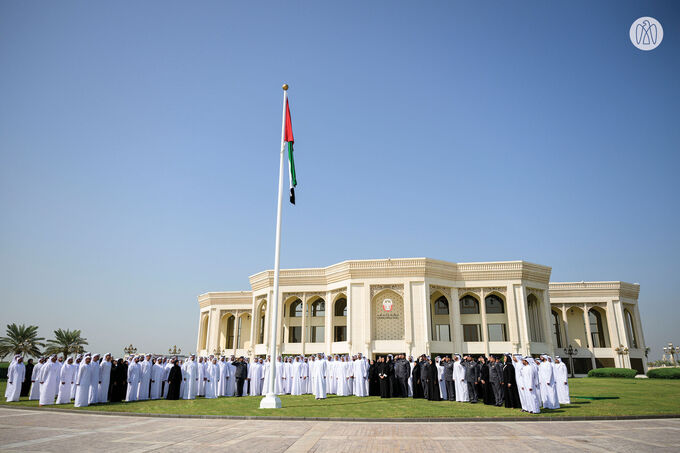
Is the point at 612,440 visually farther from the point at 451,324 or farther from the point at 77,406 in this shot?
the point at 451,324

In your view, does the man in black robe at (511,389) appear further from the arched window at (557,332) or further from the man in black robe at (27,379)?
the arched window at (557,332)

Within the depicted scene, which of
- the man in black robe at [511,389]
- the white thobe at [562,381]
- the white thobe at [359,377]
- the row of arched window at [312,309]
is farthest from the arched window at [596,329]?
the man in black robe at [511,389]

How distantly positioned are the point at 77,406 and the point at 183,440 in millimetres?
7406

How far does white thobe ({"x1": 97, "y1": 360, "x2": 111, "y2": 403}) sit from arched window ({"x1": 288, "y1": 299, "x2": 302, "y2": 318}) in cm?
2568

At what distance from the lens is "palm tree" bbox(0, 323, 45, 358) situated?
39.1 m

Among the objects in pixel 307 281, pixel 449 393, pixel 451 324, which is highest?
pixel 307 281

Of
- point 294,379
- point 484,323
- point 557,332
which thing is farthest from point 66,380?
point 557,332

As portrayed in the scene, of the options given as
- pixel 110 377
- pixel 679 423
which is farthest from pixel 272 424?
pixel 679 423

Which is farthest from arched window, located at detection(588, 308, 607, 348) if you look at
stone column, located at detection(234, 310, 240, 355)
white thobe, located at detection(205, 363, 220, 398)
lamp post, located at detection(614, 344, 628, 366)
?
white thobe, located at detection(205, 363, 220, 398)

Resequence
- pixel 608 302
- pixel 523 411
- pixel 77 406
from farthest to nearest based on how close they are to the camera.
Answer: pixel 608 302, pixel 77 406, pixel 523 411

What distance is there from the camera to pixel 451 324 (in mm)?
34281

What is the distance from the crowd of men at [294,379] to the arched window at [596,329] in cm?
3416

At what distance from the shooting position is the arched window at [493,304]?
36.5 m

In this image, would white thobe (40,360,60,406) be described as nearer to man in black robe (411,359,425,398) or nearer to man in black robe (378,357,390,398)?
man in black robe (378,357,390,398)
